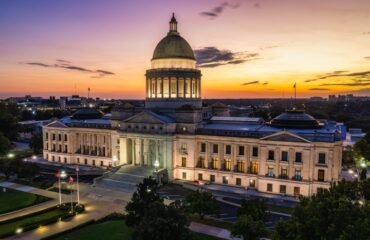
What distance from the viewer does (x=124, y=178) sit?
7338 cm

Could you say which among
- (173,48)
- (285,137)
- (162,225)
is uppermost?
(173,48)

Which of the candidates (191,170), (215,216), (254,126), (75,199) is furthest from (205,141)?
(75,199)

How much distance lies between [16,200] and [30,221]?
43.0 feet

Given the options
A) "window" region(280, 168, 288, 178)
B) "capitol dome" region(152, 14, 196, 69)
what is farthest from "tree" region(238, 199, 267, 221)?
"capitol dome" region(152, 14, 196, 69)

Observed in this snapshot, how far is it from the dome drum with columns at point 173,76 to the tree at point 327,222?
2234 inches

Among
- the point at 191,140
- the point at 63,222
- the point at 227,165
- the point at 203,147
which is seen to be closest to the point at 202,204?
the point at 63,222

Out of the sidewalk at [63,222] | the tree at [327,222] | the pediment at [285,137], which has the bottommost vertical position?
the sidewalk at [63,222]

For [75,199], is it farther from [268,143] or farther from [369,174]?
[369,174]

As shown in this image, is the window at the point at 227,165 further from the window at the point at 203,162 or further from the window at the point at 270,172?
the window at the point at 270,172

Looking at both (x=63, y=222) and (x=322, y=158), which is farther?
(x=322, y=158)

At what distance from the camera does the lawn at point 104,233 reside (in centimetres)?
4425

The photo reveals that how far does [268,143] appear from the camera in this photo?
6638cm

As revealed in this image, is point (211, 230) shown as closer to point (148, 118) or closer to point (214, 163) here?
point (214, 163)

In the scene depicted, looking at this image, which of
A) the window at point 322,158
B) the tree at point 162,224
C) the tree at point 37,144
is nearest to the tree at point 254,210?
the tree at point 162,224
